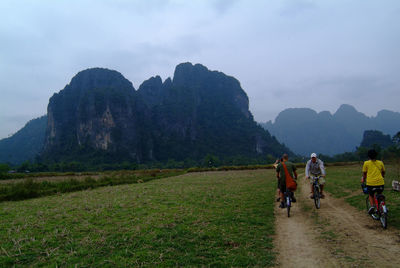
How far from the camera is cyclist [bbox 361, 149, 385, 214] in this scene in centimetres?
602

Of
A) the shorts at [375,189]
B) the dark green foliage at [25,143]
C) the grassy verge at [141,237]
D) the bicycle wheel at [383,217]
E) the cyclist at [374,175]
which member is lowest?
the grassy verge at [141,237]

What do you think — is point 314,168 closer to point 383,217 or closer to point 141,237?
point 383,217

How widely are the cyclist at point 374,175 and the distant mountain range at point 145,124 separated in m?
93.2

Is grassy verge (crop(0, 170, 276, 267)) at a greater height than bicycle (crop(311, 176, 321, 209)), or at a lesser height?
lesser

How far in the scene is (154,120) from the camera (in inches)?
5157

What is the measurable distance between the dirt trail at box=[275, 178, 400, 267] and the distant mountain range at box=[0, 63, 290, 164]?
92140 mm

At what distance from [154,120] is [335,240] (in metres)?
129

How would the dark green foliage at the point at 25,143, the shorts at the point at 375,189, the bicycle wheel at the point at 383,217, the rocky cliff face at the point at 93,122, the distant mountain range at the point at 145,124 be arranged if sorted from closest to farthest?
the bicycle wheel at the point at 383,217 < the shorts at the point at 375,189 < the rocky cliff face at the point at 93,122 < the distant mountain range at the point at 145,124 < the dark green foliage at the point at 25,143

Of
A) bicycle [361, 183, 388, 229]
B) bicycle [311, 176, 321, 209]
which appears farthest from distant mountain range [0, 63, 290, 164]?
bicycle [361, 183, 388, 229]

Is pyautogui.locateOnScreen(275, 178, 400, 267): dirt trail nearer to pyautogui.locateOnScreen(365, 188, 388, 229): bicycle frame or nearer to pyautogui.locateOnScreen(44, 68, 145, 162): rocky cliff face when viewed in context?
pyautogui.locateOnScreen(365, 188, 388, 229): bicycle frame

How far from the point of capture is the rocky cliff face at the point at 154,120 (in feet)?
338

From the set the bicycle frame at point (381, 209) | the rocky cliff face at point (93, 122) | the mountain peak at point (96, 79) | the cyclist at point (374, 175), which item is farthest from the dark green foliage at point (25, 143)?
the bicycle frame at point (381, 209)

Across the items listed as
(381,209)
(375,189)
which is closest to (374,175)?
(375,189)

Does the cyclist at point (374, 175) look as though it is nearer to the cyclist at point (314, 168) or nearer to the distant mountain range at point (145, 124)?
the cyclist at point (314, 168)
